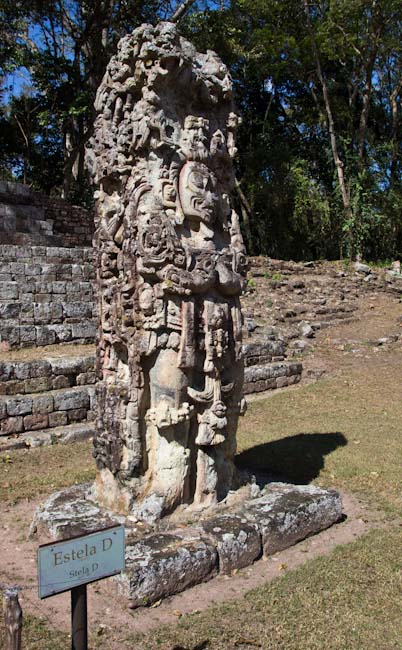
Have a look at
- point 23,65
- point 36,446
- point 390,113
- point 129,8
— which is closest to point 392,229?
point 390,113

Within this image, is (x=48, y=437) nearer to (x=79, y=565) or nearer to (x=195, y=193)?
(x=195, y=193)

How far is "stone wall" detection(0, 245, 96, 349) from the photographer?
35.7ft

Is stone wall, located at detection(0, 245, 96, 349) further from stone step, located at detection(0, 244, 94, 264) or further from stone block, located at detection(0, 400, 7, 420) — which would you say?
stone block, located at detection(0, 400, 7, 420)

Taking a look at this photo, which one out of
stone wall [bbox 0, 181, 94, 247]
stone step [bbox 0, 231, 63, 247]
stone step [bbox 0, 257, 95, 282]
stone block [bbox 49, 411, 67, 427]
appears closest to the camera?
stone block [bbox 49, 411, 67, 427]

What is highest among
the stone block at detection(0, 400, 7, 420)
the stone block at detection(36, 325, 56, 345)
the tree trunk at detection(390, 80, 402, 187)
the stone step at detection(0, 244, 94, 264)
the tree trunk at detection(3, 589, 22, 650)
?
the tree trunk at detection(390, 80, 402, 187)

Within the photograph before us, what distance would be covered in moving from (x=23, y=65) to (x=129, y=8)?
171 inches

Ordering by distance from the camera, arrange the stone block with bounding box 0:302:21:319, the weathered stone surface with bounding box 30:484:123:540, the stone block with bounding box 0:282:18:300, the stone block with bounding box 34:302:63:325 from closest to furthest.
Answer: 1. the weathered stone surface with bounding box 30:484:123:540
2. the stone block with bounding box 0:302:21:319
3. the stone block with bounding box 34:302:63:325
4. the stone block with bounding box 0:282:18:300

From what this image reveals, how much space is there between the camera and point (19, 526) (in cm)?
517

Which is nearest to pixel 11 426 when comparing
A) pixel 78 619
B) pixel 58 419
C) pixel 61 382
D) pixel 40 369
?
pixel 58 419

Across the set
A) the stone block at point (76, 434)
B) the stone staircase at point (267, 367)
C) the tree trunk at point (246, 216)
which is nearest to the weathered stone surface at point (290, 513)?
the stone block at point (76, 434)

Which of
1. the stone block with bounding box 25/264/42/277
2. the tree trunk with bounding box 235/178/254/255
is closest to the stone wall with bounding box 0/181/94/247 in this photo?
the stone block with bounding box 25/264/42/277

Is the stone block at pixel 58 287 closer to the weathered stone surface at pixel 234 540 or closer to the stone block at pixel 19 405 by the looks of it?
the stone block at pixel 19 405

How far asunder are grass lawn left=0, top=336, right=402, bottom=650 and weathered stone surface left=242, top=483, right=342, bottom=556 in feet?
1.06

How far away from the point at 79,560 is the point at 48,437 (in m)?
5.65
